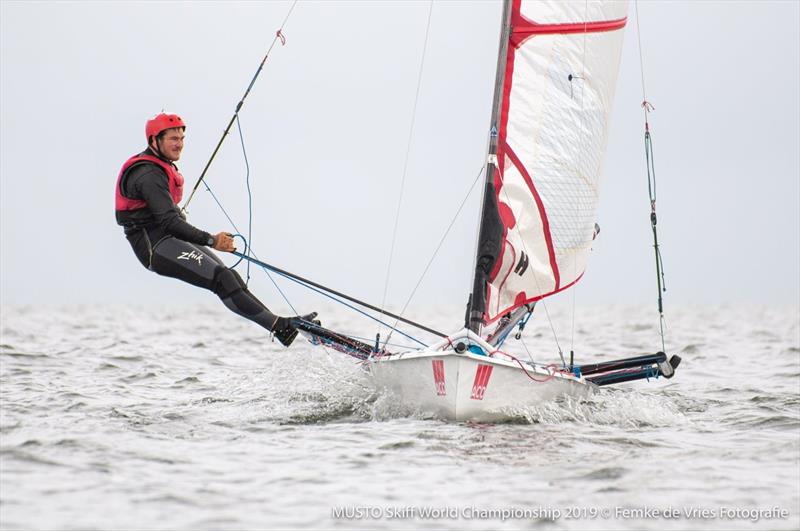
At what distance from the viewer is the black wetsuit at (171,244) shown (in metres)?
8.87

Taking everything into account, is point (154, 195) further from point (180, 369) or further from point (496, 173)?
point (180, 369)

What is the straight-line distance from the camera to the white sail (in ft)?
30.1

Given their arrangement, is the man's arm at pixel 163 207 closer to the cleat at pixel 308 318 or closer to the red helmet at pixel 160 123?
the red helmet at pixel 160 123

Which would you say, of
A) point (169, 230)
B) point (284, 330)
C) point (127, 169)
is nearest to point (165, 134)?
point (127, 169)

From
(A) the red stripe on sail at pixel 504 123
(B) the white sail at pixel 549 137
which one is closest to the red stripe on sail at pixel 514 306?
(B) the white sail at pixel 549 137

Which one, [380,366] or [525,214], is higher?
[525,214]

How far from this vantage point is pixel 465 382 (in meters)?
7.99

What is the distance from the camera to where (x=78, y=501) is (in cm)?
591

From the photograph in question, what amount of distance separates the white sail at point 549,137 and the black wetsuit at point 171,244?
2.16 m

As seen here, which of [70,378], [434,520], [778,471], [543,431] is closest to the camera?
[434,520]

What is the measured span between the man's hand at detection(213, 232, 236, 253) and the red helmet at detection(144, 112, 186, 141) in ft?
3.51

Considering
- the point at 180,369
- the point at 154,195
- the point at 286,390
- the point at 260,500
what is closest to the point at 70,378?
the point at 180,369

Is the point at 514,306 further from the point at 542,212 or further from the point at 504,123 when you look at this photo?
the point at 504,123

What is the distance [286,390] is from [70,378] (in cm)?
309
